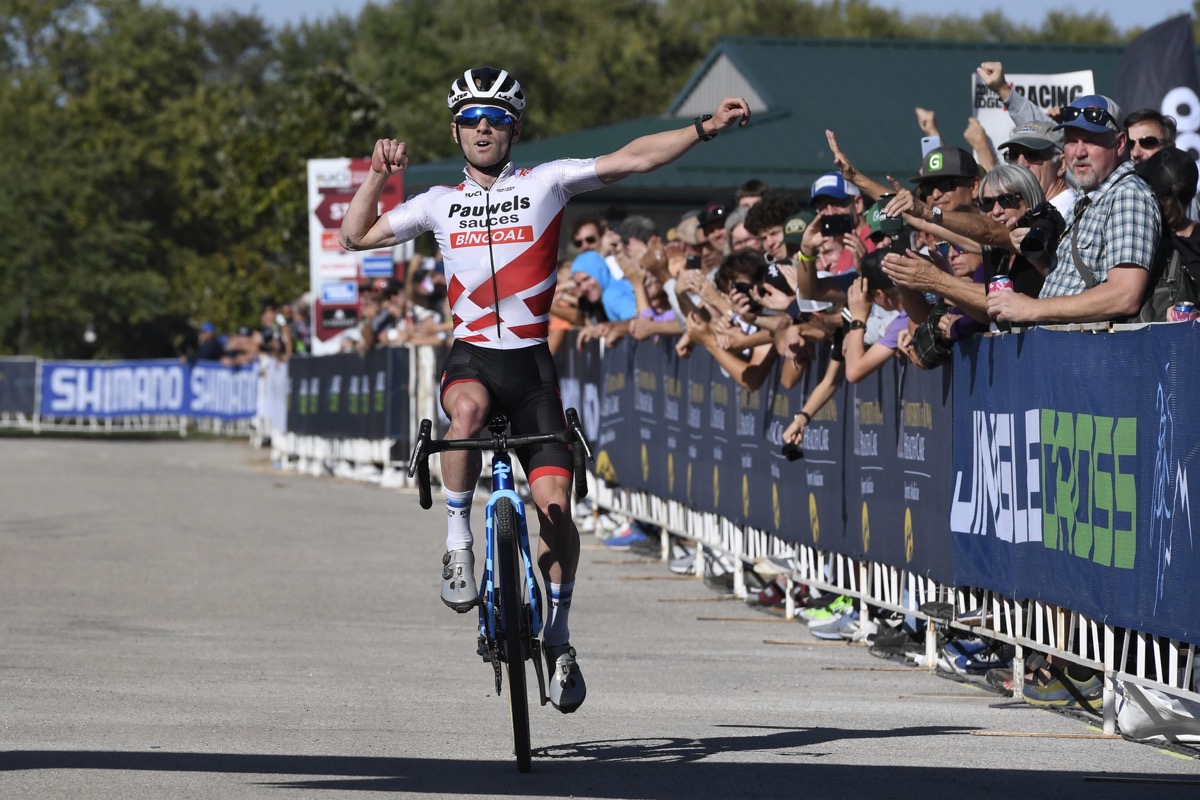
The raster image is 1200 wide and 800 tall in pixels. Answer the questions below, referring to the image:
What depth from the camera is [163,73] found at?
9081 cm

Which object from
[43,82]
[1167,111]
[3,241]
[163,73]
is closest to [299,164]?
[3,241]

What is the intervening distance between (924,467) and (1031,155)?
172 centimetres

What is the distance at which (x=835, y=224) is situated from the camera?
11867 mm

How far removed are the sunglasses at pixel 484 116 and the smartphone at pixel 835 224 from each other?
3861 mm

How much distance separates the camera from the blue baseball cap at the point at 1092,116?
9.54m

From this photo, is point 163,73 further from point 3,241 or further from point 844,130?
point 844,130

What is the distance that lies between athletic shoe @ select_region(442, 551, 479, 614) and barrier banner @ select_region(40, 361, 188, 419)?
3819 centimetres

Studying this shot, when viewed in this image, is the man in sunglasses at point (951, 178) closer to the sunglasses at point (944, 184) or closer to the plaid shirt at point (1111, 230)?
the sunglasses at point (944, 184)

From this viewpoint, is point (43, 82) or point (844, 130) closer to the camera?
point (844, 130)

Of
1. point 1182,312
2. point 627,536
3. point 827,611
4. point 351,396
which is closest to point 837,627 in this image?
point 827,611

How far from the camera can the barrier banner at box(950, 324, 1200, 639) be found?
26.7 ft

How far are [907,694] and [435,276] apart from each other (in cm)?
1675

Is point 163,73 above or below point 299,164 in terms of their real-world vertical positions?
above

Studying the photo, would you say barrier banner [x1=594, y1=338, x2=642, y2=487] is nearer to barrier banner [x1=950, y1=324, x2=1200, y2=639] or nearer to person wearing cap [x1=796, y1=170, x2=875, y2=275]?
person wearing cap [x1=796, y1=170, x2=875, y2=275]
